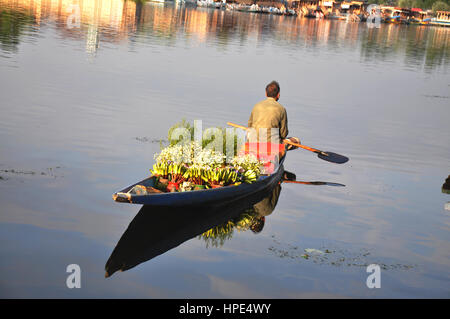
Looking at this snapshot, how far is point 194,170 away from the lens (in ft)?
47.8

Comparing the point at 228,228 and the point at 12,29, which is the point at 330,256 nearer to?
the point at 228,228

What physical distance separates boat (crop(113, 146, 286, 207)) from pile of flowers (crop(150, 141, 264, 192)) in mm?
224

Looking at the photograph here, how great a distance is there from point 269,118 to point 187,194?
4.07 metres

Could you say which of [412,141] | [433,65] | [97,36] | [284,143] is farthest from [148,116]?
[433,65]

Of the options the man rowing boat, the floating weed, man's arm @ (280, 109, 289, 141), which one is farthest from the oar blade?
the floating weed

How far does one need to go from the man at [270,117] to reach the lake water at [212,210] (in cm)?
184

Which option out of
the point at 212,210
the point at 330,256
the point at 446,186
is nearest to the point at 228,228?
the point at 212,210

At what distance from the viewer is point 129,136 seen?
21.9 metres

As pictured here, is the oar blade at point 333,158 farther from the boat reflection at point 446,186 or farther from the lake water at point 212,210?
the boat reflection at point 446,186

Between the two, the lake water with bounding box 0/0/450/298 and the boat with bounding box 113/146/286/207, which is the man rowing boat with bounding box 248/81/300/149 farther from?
the lake water with bounding box 0/0/450/298

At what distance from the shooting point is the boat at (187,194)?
12.6 m

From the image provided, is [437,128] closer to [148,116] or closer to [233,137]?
[148,116]

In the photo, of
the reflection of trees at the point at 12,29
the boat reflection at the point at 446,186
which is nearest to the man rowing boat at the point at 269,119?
the boat reflection at the point at 446,186

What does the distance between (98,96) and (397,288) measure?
19624 millimetres
